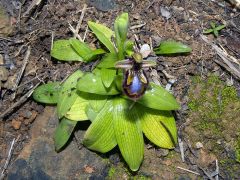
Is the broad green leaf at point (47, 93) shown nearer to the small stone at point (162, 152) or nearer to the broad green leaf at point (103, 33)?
the broad green leaf at point (103, 33)

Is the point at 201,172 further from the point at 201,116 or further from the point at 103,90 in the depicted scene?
the point at 103,90

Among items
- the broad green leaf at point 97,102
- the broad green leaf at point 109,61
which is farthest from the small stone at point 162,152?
the broad green leaf at point 109,61

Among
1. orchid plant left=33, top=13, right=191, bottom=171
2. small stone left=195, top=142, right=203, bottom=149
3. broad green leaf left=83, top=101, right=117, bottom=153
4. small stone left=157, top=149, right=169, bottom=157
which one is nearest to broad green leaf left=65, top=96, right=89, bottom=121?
orchid plant left=33, top=13, right=191, bottom=171

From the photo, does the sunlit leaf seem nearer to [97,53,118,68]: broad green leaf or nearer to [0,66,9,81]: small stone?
[97,53,118,68]: broad green leaf

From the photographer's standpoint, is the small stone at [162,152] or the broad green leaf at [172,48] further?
the broad green leaf at [172,48]

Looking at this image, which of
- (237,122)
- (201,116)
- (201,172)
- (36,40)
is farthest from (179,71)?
(36,40)
